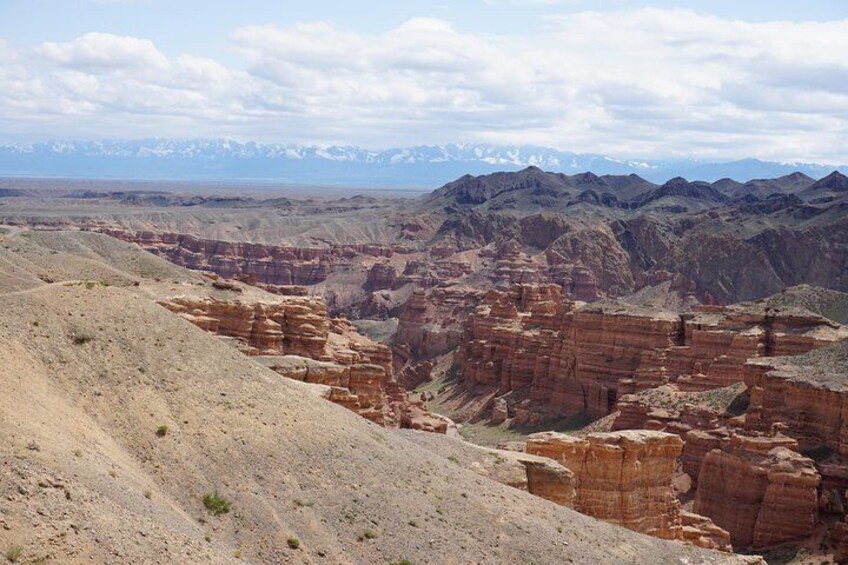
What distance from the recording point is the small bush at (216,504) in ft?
99.5

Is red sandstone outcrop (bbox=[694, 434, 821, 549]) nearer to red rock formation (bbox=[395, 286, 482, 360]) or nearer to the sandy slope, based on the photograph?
the sandy slope

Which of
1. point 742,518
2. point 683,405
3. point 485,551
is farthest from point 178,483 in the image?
point 683,405

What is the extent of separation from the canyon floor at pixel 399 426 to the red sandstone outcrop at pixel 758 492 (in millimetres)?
103

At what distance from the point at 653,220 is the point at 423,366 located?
85.3m

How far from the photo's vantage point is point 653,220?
193625 millimetres

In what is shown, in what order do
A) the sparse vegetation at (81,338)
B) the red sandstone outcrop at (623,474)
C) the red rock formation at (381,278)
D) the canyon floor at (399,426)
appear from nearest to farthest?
the canyon floor at (399,426), the sparse vegetation at (81,338), the red sandstone outcrop at (623,474), the red rock formation at (381,278)

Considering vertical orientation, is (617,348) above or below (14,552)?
below

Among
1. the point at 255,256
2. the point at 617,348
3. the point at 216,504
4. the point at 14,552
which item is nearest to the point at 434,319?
the point at 617,348

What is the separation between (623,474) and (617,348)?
45.3 m

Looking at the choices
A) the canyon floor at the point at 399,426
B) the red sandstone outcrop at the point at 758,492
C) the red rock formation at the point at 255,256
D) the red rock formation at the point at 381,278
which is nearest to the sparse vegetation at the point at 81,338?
the canyon floor at the point at 399,426

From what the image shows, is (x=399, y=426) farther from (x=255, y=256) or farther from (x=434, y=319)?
(x=255, y=256)

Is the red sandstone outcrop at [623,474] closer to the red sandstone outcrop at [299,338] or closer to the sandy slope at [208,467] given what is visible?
the sandy slope at [208,467]

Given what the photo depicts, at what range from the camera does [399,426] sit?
2377 inches

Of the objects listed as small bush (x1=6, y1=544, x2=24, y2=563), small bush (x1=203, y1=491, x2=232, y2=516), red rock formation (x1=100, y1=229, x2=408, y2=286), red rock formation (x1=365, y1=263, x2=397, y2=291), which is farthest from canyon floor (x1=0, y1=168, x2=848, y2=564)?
red rock formation (x1=100, y1=229, x2=408, y2=286)
